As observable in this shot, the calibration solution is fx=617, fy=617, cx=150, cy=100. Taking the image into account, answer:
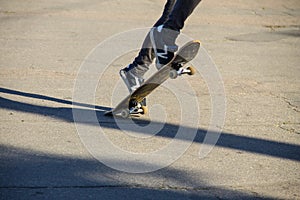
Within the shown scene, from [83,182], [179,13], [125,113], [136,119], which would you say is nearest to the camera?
[83,182]

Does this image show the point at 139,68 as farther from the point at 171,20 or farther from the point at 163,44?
the point at 171,20

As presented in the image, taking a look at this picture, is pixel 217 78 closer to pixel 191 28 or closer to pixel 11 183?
pixel 191 28

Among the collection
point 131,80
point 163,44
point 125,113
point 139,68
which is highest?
point 163,44

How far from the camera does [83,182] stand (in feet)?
15.8

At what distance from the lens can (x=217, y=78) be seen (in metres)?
8.37

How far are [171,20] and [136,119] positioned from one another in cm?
114

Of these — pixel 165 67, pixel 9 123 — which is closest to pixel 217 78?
pixel 165 67

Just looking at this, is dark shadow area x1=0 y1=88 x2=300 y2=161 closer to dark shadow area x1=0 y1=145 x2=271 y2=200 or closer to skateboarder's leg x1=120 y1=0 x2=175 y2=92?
skateboarder's leg x1=120 y1=0 x2=175 y2=92

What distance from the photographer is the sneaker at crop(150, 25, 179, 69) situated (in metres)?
6.27

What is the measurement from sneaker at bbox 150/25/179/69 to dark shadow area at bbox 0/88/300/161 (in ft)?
2.27

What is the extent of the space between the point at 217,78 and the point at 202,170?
128 inches

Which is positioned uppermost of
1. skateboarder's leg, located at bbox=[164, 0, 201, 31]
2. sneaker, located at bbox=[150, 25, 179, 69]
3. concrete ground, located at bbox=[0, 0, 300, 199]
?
skateboarder's leg, located at bbox=[164, 0, 201, 31]

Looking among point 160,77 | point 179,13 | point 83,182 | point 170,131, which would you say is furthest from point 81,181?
point 179,13

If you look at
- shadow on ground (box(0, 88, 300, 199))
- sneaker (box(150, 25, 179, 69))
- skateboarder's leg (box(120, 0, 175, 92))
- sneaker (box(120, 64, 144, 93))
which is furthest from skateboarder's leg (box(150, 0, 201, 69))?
shadow on ground (box(0, 88, 300, 199))
